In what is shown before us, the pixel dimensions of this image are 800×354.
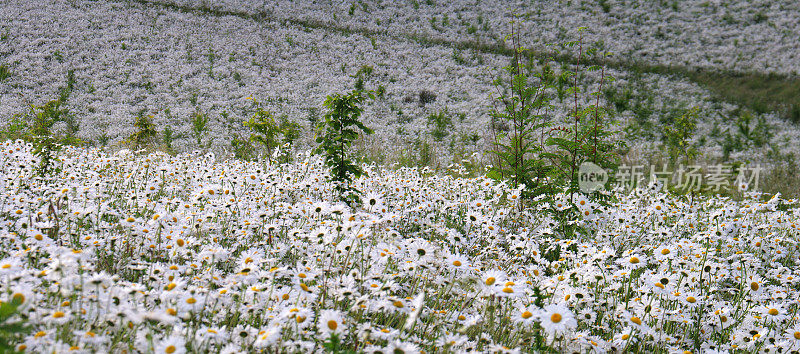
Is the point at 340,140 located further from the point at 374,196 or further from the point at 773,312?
the point at 773,312

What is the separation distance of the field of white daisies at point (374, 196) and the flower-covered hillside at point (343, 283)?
0.07 feet

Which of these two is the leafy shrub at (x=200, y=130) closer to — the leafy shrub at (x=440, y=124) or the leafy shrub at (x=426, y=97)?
the leafy shrub at (x=440, y=124)

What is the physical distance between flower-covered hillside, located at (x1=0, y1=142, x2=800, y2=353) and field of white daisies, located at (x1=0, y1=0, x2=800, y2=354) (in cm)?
2

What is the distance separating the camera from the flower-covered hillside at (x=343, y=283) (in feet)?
5.31

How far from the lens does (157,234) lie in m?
2.64

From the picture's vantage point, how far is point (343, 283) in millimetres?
2084

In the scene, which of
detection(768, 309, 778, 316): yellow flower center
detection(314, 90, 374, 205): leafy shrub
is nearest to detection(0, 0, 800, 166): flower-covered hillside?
detection(314, 90, 374, 205): leafy shrub

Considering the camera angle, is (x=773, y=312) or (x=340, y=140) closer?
(x=773, y=312)

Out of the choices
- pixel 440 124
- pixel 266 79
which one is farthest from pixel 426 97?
pixel 266 79

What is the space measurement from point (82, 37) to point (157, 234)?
2194cm

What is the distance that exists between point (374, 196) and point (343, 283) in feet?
4.47

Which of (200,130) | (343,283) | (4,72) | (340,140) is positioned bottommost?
(200,130)

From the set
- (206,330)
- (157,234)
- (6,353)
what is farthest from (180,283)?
(157,234)

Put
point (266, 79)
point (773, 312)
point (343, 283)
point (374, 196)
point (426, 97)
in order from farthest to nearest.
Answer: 1. point (266, 79)
2. point (426, 97)
3. point (374, 196)
4. point (773, 312)
5. point (343, 283)
